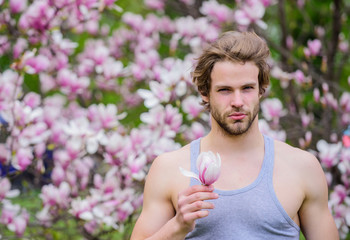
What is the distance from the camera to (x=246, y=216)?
2.00m

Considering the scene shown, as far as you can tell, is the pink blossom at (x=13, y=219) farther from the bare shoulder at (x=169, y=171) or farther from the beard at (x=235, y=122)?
the beard at (x=235, y=122)

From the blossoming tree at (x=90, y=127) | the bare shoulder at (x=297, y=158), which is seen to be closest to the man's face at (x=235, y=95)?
the bare shoulder at (x=297, y=158)

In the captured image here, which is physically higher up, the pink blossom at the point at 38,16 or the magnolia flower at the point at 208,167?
the magnolia flower at the point at 208,167

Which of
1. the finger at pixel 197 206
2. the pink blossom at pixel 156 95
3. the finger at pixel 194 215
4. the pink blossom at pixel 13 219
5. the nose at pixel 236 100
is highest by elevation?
the nose at pixel 236 100

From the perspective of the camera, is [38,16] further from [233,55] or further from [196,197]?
[196,197]

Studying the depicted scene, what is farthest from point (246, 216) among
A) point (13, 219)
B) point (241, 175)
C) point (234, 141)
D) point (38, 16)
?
point (38, 16)

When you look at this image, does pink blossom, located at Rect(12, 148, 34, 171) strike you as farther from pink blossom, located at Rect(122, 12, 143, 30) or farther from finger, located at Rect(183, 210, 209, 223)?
pink blossom, located at Rect(122, 12, 143, 30)

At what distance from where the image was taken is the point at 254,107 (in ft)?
6.54

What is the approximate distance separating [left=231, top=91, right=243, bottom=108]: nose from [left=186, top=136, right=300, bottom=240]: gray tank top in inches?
12.6

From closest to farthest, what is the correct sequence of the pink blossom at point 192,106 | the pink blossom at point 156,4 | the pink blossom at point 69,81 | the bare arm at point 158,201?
the bare arm at point 158,201, the pink blossom at point 192,106, the pink blossom at point 69,81, the pink blossom at point 156,4

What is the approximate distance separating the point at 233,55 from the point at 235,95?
6.2 inches

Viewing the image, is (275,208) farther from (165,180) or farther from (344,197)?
(344,197)

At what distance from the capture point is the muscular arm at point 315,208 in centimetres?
212

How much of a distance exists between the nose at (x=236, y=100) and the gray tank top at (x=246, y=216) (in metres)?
0.32
